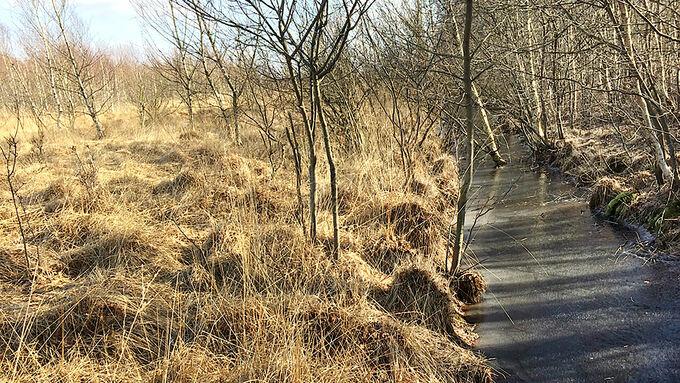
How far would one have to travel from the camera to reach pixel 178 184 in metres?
5.37

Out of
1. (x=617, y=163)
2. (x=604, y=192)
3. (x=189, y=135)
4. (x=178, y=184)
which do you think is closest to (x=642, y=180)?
(x=604, y=192)

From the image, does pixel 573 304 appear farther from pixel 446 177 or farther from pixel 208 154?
pixel 208 154

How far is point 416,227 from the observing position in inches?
167

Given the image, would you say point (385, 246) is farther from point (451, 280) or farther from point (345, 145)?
point (345, 145)

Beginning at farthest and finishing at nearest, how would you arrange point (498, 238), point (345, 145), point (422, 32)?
point (422, 32) → point (345, 145) → point (498, 238)

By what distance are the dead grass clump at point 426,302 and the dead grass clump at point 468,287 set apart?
6.1 inches

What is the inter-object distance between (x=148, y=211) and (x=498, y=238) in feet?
12.8

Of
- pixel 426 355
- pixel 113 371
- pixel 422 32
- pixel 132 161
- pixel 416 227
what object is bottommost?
pixel 426 355

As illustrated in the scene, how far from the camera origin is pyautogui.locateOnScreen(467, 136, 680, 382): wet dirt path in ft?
8.65

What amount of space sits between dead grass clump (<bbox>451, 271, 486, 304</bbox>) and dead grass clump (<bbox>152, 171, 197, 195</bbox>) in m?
3.47

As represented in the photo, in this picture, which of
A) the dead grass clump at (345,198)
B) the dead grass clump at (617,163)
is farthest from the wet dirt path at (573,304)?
the dead grass clump at (617,163)

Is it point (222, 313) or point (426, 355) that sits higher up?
point (222, 313)

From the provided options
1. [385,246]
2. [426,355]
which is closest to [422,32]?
[385,246]

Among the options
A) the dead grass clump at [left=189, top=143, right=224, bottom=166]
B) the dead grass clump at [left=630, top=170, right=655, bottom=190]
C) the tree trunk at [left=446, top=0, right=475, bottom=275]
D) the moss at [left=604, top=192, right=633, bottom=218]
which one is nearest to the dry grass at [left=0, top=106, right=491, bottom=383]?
the tree trunk at [left=446, top=0, right=475, bottom=275]
